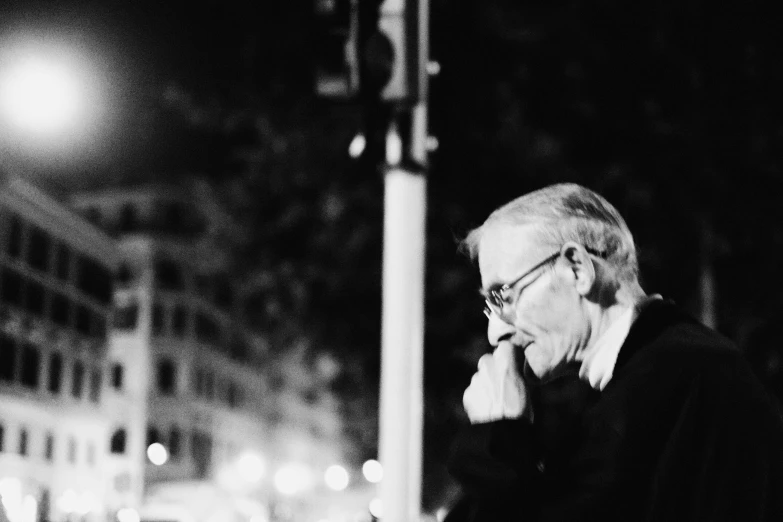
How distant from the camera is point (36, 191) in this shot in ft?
127

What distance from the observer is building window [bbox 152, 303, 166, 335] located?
226ft

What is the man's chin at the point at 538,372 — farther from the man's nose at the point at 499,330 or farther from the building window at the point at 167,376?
the building window at the point at 167,376

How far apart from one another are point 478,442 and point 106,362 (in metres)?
48.1

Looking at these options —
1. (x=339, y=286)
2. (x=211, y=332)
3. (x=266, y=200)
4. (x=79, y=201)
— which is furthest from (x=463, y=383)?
(x=211, y=332)

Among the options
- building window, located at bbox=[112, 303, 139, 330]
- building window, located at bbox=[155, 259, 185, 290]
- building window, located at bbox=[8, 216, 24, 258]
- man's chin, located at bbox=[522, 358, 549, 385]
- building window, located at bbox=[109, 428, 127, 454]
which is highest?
building window, located at bbox=[155, 259, 185, 290]

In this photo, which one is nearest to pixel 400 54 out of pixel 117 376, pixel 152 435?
pixel 152 435

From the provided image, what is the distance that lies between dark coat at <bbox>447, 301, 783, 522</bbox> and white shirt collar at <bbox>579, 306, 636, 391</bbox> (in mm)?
222

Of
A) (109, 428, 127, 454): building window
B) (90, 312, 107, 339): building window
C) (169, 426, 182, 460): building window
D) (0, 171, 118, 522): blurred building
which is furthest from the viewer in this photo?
(169, 426, 182, 460): building window

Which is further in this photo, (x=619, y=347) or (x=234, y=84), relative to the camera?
(x=234, y=84)

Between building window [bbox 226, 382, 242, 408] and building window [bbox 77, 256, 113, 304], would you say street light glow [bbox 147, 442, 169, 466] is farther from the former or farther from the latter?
building window [bbox 226, 382, 242, 408]

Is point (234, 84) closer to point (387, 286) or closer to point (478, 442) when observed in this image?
point (387, 286)

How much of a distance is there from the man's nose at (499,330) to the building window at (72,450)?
35113 mm

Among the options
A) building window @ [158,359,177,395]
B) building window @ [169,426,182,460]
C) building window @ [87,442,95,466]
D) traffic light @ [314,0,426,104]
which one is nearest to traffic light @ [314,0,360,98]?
traffic light @ [314,0,426,104]

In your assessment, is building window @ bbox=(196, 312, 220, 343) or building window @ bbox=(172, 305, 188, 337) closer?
building window @ bbox=(172, 305, 188, 337)
